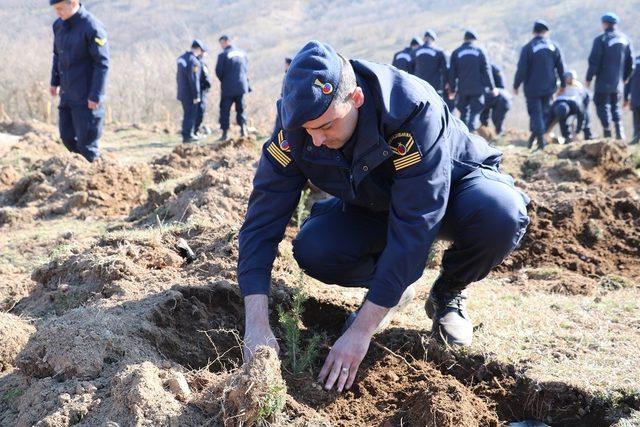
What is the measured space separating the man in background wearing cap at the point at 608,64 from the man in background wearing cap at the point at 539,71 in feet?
1.85

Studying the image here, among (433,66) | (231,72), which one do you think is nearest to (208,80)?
(231,72)

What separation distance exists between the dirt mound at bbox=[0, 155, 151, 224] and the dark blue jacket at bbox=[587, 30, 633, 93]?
7.13 metres

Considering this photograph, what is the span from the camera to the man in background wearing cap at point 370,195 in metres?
2.74

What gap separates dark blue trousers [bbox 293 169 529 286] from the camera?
314cm

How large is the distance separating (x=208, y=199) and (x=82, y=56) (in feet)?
9.26

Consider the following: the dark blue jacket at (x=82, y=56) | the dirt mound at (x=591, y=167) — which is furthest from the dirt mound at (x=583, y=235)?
the dark blue jacket at (x=82, y=56)

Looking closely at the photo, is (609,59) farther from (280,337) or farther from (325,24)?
(325,24)

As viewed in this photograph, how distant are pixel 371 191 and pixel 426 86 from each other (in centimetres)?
48

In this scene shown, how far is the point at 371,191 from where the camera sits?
3.10 meters

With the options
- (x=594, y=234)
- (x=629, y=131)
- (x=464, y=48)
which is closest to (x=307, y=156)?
(x=594, y=234)

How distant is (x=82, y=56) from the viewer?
296 inches

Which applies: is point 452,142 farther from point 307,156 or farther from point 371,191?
point 307,156

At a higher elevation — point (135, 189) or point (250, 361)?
point (250, 361)

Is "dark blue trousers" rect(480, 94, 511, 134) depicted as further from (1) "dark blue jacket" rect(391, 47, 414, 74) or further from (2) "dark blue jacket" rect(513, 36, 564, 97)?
(2) "dark blue jacket" rect(513, 36, 564, 97)
